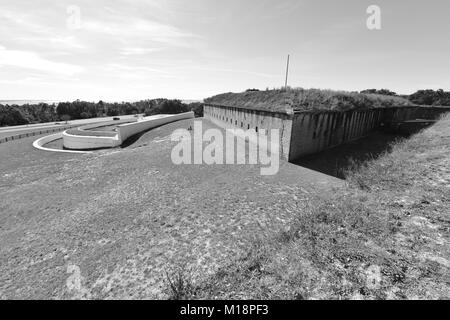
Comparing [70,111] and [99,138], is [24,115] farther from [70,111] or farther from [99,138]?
[99,138]

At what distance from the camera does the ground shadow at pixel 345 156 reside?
10.0 m

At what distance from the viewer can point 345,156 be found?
11.6 m

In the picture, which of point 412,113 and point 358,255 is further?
point 412,113

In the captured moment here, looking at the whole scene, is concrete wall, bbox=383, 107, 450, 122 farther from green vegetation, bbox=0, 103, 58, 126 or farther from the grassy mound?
green vegetation, bbox=0, 103, 58, 126

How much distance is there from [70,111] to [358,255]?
88.7 m

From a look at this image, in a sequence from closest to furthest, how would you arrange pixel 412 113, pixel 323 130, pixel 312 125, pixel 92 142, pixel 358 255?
pixel 358 255 < pixel 312 125 < pixel 323 130 < pixel 92 142 < pixel 412 113

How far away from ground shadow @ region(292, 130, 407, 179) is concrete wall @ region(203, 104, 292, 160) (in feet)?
4.91

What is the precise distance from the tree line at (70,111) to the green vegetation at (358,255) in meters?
50.1

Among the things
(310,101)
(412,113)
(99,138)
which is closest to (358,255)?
(310,101)

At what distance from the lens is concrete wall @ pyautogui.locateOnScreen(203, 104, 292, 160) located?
10.9 metres

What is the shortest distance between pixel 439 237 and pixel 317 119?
874cm
